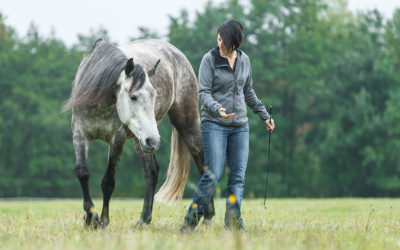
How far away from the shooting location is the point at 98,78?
588 centimetres

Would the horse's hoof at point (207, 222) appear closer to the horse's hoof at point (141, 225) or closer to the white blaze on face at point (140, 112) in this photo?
the horse's hoof at point (141, 225)

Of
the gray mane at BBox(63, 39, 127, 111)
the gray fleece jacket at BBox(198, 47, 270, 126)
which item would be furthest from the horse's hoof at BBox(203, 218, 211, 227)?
the gray mane at BBox(63, 39, 127, 111)

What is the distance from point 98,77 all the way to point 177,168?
2337 millimetres

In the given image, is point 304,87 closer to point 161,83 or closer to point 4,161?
point 4,161

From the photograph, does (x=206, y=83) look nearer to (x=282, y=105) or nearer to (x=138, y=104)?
(x=138, y=104)

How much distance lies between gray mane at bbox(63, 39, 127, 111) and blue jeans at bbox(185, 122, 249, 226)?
111 cm

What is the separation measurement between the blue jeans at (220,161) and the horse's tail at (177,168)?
6.95 feet

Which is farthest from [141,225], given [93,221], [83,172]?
[83,172]

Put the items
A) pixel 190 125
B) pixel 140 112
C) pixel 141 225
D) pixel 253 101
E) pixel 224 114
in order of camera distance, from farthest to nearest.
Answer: pixel 190 125 < pixel 141 225 < pixel 253 101 < pixel 140 112 < pixel 224 114

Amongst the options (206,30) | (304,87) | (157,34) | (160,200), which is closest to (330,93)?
(304,87)

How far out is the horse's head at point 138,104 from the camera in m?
5.60

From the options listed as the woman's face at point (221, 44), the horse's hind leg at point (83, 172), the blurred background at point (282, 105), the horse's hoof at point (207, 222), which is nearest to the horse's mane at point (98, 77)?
the horse's hind leg at point (83, 172)

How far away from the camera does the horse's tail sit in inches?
302

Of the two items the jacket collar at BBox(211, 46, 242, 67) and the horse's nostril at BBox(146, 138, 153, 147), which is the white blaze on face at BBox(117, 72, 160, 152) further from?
the jacket collar at BBox(211, 46, 242, 67)
